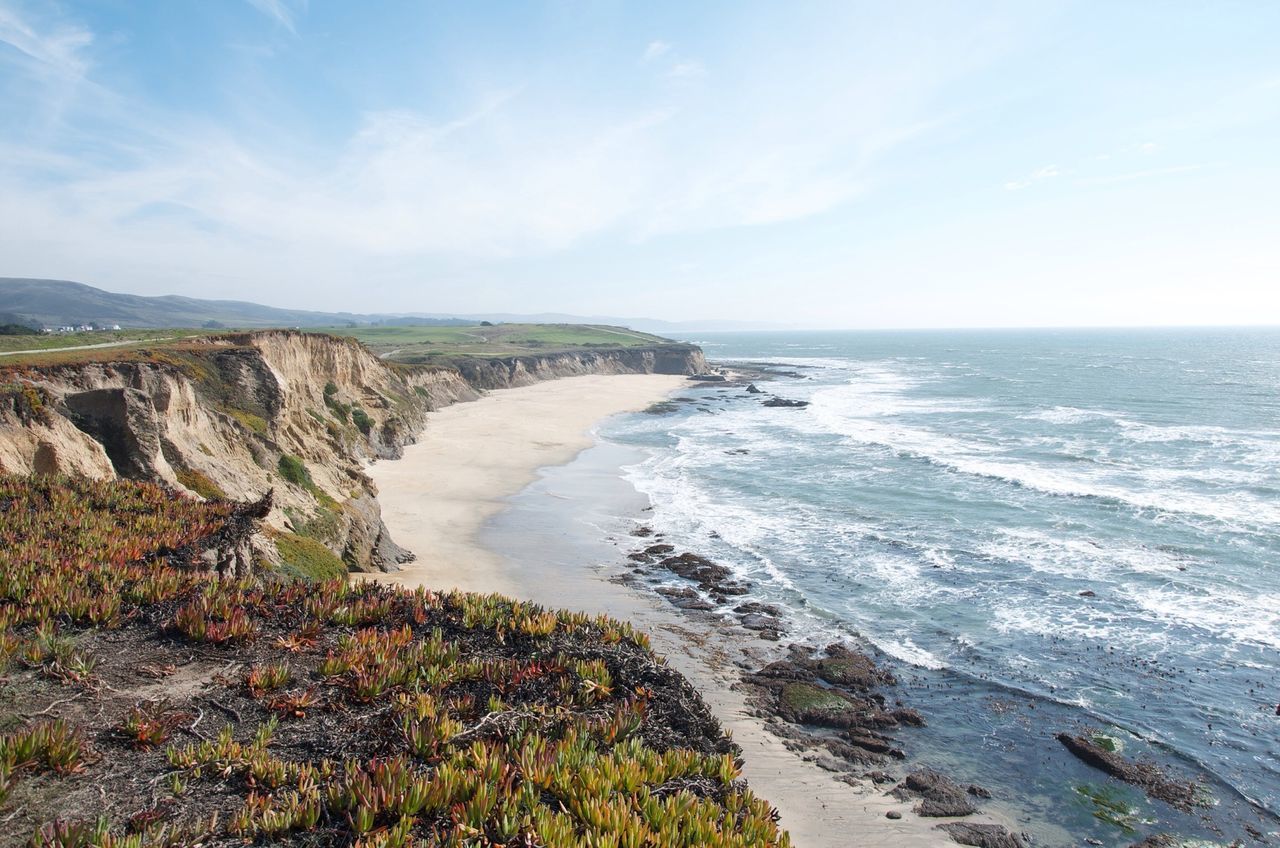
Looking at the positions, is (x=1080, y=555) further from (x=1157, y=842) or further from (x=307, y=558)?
(x=307, y=558)

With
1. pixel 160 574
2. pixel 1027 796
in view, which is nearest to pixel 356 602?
pixel 160 574

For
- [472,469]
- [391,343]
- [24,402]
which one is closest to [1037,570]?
[472,469]

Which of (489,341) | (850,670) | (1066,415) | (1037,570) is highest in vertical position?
(489,341)

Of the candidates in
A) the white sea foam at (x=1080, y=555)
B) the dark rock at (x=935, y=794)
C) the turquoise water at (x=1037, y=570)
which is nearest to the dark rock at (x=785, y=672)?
the turquoise water at (x=1037, y=570)

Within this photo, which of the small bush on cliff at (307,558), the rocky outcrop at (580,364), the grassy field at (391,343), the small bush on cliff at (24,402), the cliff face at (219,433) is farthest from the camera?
the rocky outcrop at (580,364)

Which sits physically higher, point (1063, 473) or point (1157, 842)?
point (1063, 473)

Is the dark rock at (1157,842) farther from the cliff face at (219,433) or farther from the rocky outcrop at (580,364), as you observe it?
the rocky outcrop at (580,364)

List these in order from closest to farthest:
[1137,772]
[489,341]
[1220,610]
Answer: [1137,772]
[1220,610]
[489,341]

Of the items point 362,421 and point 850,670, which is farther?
point 362,421
